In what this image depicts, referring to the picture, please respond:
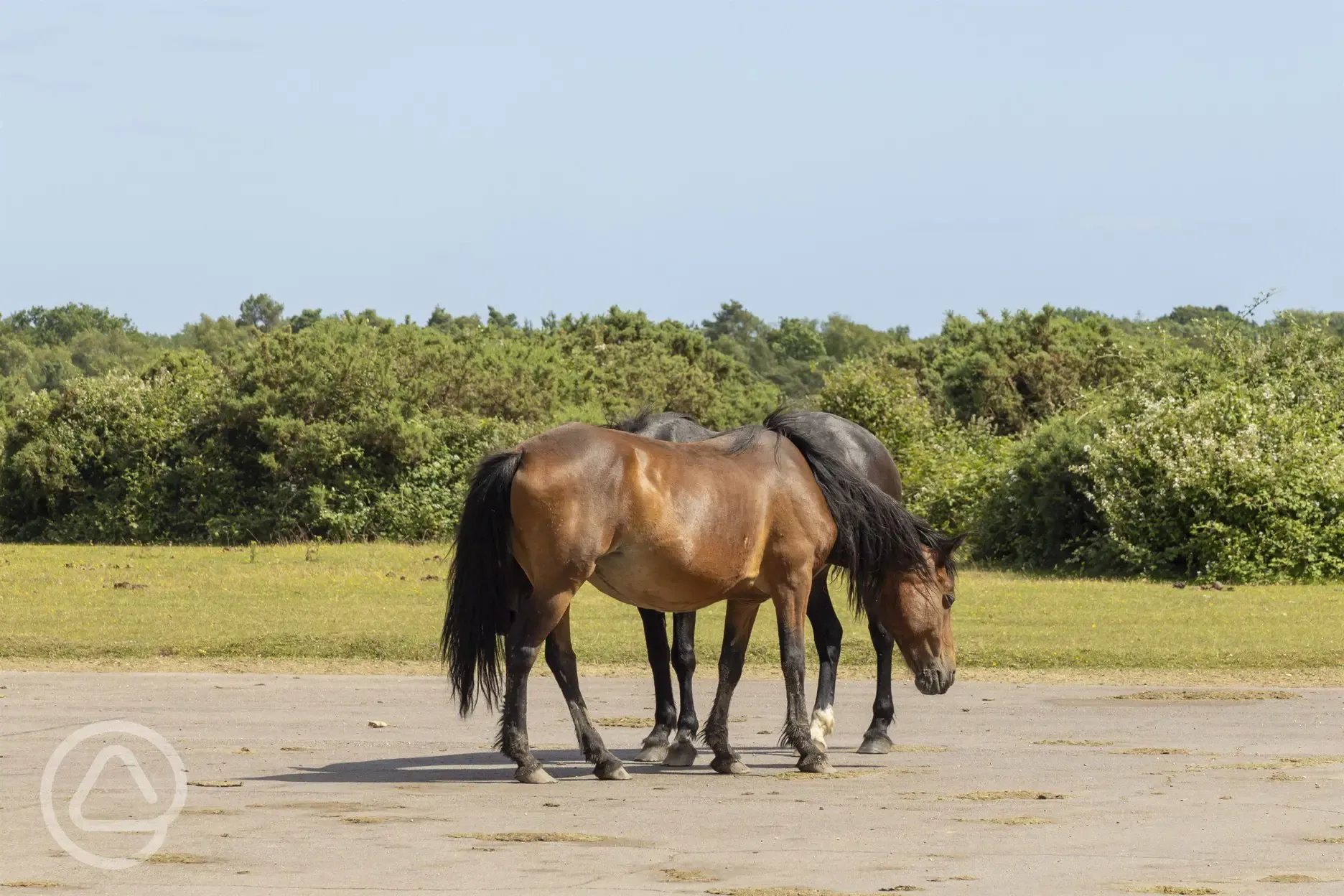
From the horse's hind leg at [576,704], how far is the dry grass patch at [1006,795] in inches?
78.7

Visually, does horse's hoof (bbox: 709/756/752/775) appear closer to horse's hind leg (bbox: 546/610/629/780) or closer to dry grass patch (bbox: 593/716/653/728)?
horse's hind leg (bbox: 546/610/629/780)

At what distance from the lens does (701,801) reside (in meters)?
9.12

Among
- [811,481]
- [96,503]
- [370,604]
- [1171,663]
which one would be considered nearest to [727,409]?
[96,503]

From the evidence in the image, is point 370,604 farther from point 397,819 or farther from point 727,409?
point 727,409

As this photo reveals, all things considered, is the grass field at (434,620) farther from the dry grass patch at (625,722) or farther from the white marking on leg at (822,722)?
the white marking on leg at (822,722)

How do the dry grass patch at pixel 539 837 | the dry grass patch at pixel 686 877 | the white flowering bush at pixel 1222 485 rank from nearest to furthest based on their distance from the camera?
the dry grass patch at pixel 686 877, the dry grass patch at pixel 539 837, the white flowering bush at pixel 1222 485

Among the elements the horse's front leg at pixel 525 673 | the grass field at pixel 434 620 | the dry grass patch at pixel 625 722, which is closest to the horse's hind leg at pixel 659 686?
the dry grass patch at pixel 625 722

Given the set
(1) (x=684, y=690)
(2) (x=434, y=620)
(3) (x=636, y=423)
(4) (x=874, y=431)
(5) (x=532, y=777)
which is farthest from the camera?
(4) (x=874, y=431)

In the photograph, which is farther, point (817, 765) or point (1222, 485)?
point (1222, 485)

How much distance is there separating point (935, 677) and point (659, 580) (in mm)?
2064

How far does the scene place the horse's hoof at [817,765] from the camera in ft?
33.7

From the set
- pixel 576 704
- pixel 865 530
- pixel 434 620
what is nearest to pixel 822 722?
pixel 865 530

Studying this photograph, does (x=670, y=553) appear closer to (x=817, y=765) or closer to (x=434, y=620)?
(x=817, y=765)

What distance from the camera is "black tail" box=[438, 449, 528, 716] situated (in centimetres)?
1000
